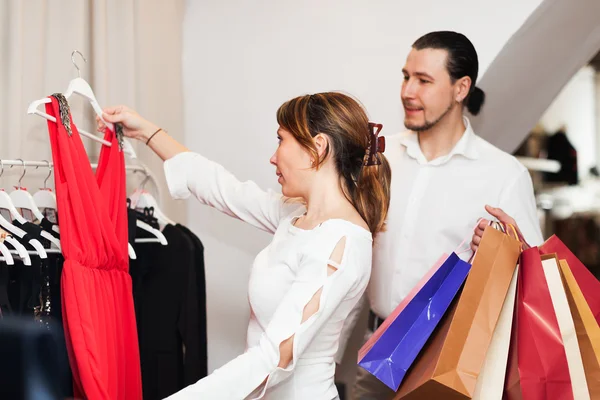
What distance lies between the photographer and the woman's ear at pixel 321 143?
5.60 ft

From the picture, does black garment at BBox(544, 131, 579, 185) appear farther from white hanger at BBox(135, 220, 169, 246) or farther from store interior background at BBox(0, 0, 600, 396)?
white hanger at BBox(135, 220, 169, 246)

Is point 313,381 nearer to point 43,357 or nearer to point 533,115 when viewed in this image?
point 43,357

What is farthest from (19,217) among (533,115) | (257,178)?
(533,115)

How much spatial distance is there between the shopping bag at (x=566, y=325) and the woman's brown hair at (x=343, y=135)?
0.40 m

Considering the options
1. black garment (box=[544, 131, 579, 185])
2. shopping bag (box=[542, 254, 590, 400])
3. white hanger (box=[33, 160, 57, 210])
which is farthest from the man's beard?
black garment (box=[544, 131, 579, 185])

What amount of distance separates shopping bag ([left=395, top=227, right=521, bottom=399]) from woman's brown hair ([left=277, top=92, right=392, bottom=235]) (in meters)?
0.27

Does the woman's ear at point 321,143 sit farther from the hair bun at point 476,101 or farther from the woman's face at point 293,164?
the hair bun at point 476,101

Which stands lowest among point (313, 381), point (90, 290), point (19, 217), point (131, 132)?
point (313, 381)

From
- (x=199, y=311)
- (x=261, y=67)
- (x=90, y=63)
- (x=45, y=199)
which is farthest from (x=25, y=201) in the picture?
(x=261, y=67)

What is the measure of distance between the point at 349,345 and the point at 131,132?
136cm

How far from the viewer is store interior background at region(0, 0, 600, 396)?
8.78ft

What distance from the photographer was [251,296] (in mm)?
1745

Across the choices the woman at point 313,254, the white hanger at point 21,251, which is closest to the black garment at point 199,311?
the woman at point 313,254

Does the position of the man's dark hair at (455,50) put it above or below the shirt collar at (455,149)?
above
